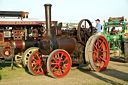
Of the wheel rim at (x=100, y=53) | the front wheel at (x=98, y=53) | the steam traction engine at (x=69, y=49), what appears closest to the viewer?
the steam traction engine at (x=69, y=49)

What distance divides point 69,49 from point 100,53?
48.6 inches

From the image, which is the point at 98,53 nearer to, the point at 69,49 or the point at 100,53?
the point at 100,53

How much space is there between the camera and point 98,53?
7.45 m

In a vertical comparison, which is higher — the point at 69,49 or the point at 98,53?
the point at 69,49

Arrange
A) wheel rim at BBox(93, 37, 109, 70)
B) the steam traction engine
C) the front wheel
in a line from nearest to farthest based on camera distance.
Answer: the steam traction engine, the front wheel, wheel rim at BBox(93, 37, 109, 70)

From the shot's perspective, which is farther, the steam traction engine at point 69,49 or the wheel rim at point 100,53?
the wheel rim at point 100,53

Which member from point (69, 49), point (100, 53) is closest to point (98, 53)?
point (100, 53)

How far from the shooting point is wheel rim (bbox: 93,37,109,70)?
745cm

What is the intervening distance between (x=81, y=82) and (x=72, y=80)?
358 millimetres

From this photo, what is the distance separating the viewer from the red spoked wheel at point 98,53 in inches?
276

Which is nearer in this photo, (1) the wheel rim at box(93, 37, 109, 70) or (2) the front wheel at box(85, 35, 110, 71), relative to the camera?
(2) the front wheel at box(85, 35, 110, 71)

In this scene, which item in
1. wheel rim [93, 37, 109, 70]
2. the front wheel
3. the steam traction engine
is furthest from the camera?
wheel rim [93, 37, 109, 70]

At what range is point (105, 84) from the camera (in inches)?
211

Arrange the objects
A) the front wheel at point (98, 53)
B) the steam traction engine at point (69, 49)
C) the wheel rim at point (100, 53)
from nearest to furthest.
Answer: the steam traction engine at point (69, 49), the front wheel at point (98, 53), the wheel rim at point (100, 53)
